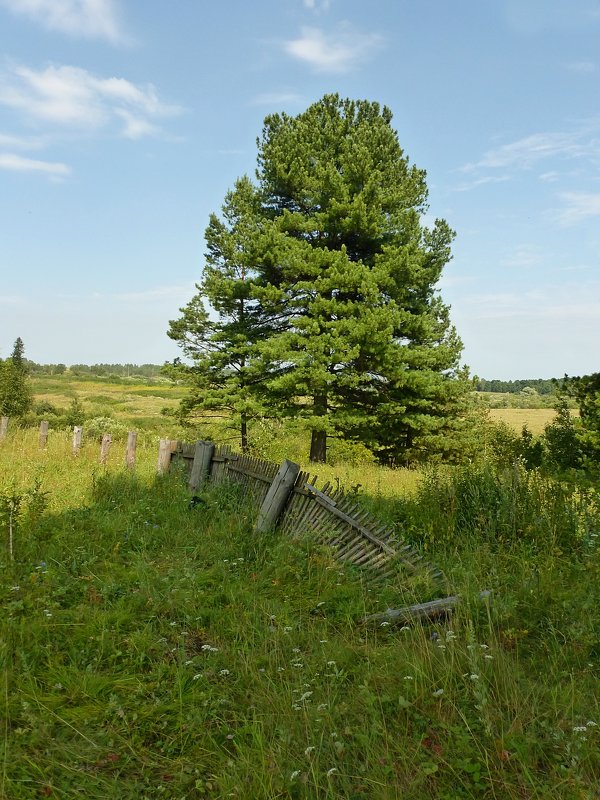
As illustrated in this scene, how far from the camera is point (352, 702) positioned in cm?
271

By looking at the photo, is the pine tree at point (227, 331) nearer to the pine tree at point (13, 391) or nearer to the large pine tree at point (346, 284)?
the large pine tree at point (346, 284)

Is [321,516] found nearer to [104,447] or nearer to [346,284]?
[104,447]

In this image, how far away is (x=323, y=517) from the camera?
5.42 metres

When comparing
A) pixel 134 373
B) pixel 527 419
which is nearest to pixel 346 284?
pixel 527 419

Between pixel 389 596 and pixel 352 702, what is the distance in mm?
1484

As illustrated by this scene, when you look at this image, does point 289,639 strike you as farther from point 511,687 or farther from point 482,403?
point 482,403

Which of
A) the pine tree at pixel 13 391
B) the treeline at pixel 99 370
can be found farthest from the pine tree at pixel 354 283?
the treeline at pixel 99 370

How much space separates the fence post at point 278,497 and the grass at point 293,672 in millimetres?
370

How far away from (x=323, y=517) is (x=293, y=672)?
2.44 metres

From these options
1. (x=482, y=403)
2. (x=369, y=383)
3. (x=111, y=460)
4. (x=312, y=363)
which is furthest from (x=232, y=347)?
(x=482, y=403)

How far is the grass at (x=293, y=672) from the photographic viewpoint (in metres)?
2.26

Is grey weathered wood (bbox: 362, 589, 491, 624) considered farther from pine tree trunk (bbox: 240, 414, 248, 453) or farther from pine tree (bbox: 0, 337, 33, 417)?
pine tree (bbox: 0, 337, 33, 417)

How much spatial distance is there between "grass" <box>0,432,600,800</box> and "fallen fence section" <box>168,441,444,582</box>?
249 millimetres

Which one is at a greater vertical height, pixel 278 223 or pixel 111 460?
pixel 278 223
